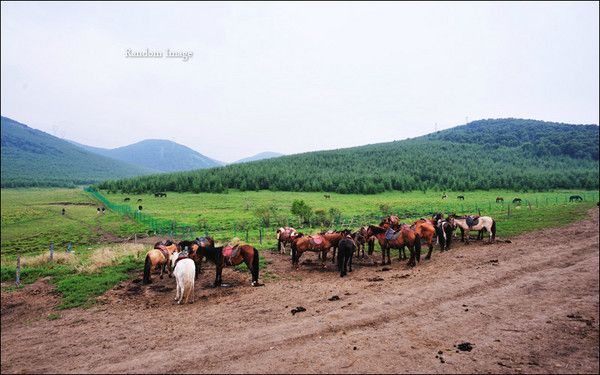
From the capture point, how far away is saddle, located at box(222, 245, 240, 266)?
11.8 meters

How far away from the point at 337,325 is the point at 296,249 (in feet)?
20.8

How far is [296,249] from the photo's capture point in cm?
1389

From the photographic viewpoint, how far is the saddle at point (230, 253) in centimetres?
1182

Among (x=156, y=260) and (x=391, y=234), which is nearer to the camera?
(x=156, y=260)

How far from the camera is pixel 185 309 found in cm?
934

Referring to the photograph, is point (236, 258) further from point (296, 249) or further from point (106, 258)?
point (106, 258)

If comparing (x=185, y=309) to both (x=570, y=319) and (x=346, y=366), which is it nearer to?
(x=346, y=366)

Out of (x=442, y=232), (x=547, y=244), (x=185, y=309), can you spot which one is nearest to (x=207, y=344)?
(x=185, y=309)

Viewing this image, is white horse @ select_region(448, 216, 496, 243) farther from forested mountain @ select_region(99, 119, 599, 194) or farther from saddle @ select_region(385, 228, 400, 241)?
forested mountain @ select_region(99, 119, 599, 194)

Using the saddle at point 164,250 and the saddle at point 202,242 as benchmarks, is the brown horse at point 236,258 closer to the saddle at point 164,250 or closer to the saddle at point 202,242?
the saddle at point 202,242

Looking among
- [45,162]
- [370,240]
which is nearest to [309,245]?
[370,240]

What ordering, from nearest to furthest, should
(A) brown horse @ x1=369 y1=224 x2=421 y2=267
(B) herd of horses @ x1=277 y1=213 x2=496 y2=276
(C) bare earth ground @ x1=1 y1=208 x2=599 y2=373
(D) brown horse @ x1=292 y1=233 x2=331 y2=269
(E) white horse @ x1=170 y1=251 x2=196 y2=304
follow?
(C) bare earth ground @ x1=1 y1=208 x2=599 y2=373 → (E) white horse @ x1=170 y1=251 x2=196 y2=304 → (B) herd of horses @ x1=277 y1=213 x2=496 y2=276 → (A) brown horse @ x1=369 y1=224 x2=421 y2=267 → (D) brown horse @ x1=292 y1=233 x2=331 y2=269

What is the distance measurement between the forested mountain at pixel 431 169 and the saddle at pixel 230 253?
2366 inches

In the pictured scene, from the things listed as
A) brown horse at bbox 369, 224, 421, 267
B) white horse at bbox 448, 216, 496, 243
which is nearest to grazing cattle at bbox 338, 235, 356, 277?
brown horse at bbox 369, 224, 421, 267
